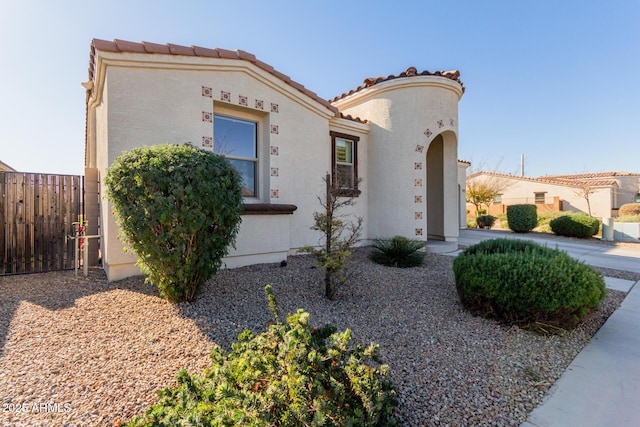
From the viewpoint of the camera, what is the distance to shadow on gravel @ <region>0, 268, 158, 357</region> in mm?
3982

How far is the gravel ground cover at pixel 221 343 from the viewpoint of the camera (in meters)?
2.27

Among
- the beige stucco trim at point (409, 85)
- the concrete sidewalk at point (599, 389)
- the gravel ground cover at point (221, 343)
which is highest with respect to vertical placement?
the beige stucco trim at point (409, 85)

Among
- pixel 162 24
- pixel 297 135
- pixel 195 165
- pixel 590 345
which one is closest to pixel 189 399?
pixel 195 165

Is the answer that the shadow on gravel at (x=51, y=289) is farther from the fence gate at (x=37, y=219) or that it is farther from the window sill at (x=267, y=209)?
the window sill at (x=267, y=209)

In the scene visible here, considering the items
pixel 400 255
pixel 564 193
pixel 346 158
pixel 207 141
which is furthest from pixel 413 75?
pixel 564 193

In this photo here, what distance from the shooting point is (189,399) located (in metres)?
1.87

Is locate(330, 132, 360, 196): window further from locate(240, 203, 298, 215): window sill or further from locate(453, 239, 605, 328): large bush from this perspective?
locate(453, 239, 605, 328): large bush

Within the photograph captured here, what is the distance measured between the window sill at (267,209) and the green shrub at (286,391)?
164 inches

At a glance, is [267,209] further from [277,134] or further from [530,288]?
[530,288]

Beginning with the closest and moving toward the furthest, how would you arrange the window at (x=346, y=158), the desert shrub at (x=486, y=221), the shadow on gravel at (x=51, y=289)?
1. the shadow on gravel at (x=51, y=289)
2. the window at (x=346, y=158)
3. the desert shrub at (x=486, y=221)

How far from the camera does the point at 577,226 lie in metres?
13.3

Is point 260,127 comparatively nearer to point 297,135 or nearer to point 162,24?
point 297,135

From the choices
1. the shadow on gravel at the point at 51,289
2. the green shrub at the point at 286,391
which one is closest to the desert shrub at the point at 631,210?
the green shrub at the point at 286,391

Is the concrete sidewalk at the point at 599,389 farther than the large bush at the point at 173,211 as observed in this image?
No
